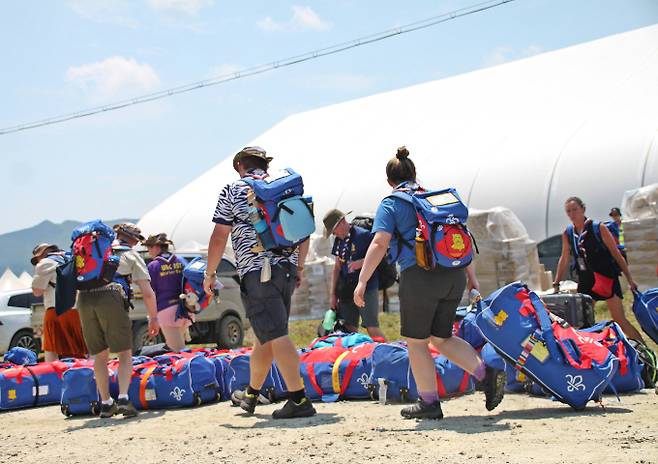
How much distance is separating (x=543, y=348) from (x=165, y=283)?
15.0 feet

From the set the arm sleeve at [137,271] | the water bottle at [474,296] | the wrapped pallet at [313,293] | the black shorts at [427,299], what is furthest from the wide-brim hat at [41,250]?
the wrapped pallet at [313,293]

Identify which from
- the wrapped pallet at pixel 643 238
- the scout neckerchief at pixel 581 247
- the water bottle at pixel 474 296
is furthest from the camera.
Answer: the wrapped pallet at pixel 643 238

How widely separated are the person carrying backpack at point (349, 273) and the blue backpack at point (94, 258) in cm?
244

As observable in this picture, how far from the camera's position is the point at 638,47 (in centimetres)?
2770

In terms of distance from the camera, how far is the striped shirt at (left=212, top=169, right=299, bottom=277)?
6328 mm

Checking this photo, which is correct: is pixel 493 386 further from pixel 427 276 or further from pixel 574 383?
pixel 427 276

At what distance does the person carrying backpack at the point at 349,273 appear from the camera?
893 cm

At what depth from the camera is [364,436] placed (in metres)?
5.47

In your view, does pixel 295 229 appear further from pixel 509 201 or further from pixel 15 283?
pixel 15 283

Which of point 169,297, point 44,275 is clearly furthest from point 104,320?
point 44,275

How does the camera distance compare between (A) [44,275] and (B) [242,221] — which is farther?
(A) [44,275]

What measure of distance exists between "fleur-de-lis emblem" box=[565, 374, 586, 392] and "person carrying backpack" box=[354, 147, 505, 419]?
0.42 metres

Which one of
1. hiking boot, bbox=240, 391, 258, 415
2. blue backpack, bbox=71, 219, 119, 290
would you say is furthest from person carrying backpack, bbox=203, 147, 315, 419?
blue backpack, bbox=71, 219, 119, 290

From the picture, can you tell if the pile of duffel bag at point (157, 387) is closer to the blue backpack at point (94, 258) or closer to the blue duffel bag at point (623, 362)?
the blue backpack at point (94, 258)
